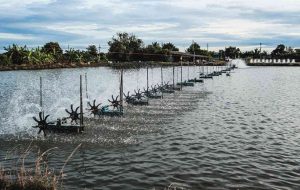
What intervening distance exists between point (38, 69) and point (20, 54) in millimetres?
9433

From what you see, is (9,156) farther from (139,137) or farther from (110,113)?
(110,113)

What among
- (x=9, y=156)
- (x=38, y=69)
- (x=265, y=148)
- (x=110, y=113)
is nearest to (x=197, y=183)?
(x=265, y=148)

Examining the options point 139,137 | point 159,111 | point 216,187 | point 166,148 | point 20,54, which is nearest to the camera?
point 216,187

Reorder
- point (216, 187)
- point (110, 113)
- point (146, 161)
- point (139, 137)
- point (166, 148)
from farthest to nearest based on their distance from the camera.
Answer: point (110, 113) → point (139, 137) → point (166, 148) → point (146, 161) → point (216, 187)

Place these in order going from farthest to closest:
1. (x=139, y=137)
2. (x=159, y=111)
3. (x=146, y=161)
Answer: (x=159, y=111)
(x=139, y=137)
(x=146, y=161)

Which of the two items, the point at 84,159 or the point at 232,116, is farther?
the point at 232,116

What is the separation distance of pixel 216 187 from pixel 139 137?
1363 cm

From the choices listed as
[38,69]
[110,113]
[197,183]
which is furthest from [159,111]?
[38,69]

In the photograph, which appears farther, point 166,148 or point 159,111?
point 159,111

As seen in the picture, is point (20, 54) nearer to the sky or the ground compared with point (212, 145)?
nearer to the sky

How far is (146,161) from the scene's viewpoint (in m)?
28.5

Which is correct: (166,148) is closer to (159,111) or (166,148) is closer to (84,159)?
(84,159)

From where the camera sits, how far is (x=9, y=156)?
29.6 meters

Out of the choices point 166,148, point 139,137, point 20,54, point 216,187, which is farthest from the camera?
point 20,54
